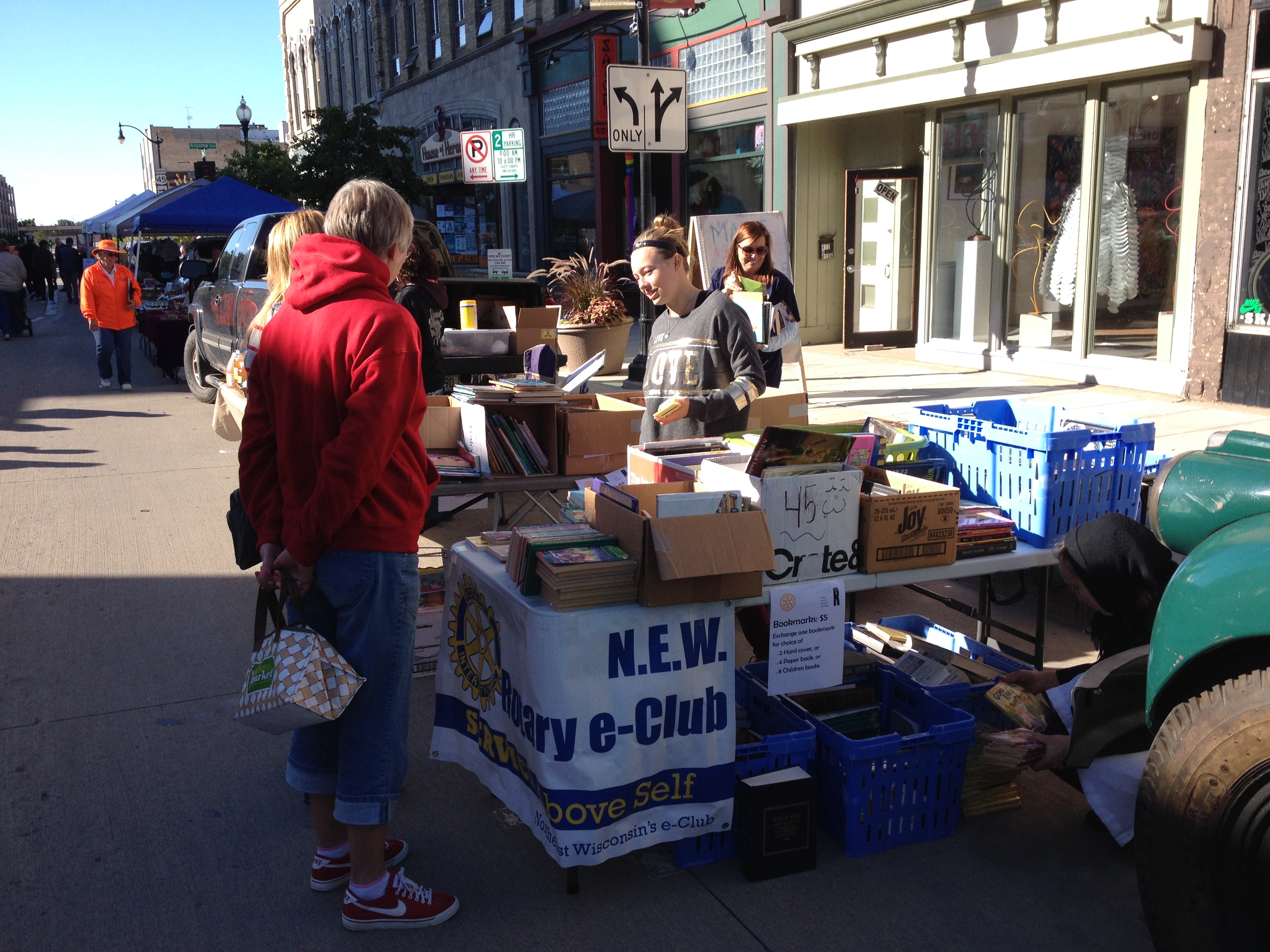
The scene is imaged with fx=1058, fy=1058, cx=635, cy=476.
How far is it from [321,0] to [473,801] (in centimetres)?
4646

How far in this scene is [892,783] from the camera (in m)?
3.35

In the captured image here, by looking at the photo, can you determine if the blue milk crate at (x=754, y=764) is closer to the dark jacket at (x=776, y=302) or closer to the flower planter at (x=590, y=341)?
the dark jacket at (x=776, y=302)

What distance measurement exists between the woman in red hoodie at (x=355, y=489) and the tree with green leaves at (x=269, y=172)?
20.4 meters

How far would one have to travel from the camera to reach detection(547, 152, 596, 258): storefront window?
21609mm

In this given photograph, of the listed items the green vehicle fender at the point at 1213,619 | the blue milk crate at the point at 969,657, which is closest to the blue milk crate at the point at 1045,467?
the blue milk crate at the point at 969,657

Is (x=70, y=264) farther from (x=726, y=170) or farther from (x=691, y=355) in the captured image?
(x=691, y=355)

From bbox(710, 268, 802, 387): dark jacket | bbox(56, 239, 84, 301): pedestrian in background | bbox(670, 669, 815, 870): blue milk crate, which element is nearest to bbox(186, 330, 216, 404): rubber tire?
bbox(710, 268, 802, 387): dark jacket

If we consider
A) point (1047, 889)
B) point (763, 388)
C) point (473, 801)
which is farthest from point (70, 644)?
point (1047, 889)

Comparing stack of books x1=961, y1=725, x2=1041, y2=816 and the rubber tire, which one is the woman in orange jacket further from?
stack of books x1=961, y1=725, x2=1041, y2=816

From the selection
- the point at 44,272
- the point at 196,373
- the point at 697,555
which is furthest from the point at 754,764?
the point at 44,272

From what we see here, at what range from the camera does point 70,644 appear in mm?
5273

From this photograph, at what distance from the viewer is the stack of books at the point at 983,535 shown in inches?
151

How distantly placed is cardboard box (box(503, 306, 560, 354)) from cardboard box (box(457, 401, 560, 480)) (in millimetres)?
3785

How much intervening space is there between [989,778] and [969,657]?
78 cm
